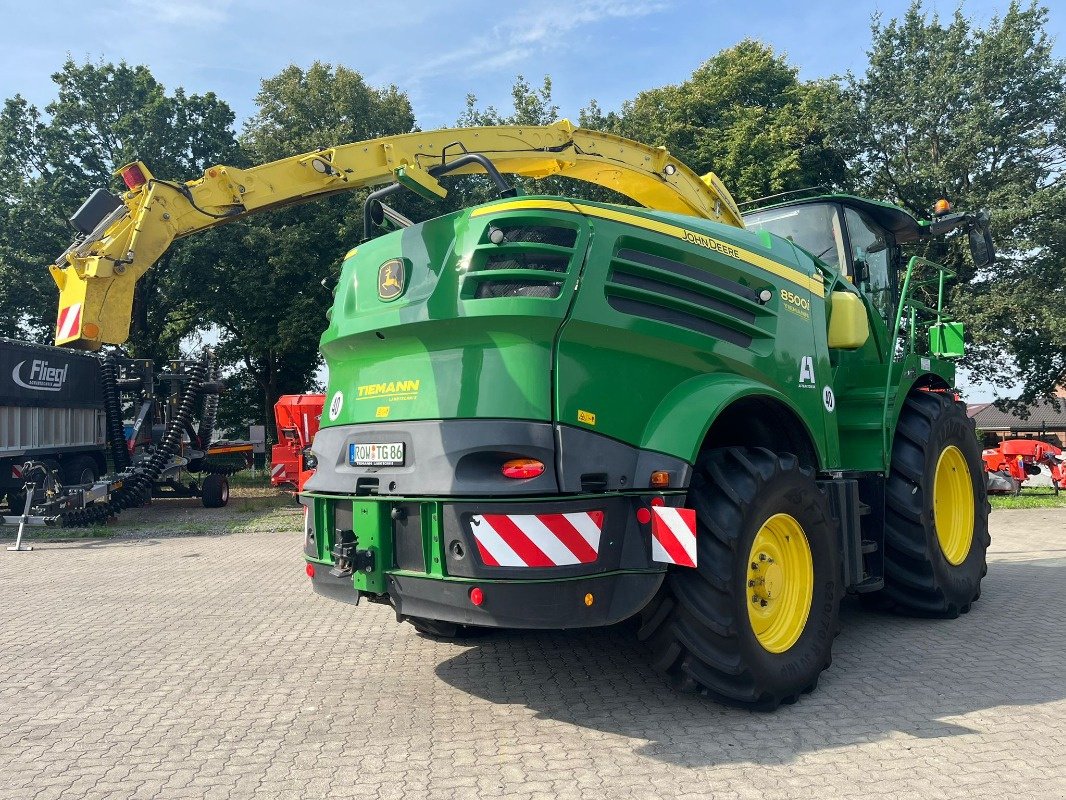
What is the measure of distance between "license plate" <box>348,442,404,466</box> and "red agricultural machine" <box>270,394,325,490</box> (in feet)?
34.4

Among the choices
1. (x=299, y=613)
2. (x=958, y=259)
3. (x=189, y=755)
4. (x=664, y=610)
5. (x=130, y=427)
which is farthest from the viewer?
(x=958, y=259)

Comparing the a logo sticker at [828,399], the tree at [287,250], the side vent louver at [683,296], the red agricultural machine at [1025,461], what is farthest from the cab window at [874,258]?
the tree at [287,250]

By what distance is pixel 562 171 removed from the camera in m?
6.99

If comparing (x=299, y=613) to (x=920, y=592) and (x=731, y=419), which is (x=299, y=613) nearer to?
(x=731, y=419)

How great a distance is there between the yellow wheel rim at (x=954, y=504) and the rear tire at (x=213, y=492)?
1402cm

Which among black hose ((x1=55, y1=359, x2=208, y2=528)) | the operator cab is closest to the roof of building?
black hose ((x1=55, y1=359, x2=208, y2=528))

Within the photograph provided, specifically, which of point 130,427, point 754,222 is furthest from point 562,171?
point 130,427

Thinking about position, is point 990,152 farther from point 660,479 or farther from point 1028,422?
point 1028,422

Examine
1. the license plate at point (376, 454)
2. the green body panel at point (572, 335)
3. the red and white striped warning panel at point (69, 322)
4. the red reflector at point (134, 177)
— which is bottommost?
the license plate at point (376, 454)

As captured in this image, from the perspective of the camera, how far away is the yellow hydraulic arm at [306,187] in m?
6.44

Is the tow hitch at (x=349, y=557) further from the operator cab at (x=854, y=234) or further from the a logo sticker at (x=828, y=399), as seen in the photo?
the operator cab at (x=854, y=234)

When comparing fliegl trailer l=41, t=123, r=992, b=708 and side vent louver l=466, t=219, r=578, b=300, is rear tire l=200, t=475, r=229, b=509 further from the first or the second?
side vent louver l=466, t=219, r=578, b=300

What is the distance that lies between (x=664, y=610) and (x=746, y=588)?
1.36 ft

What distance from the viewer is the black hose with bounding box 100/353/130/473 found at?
51.0 feet
